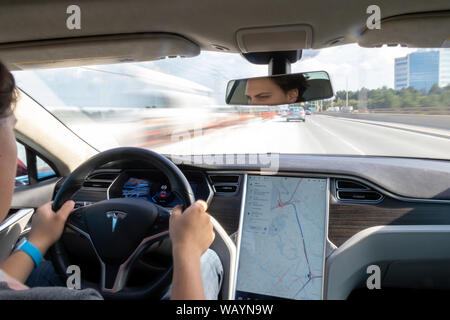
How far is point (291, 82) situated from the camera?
263 centimetres

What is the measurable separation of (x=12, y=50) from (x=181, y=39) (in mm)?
1360

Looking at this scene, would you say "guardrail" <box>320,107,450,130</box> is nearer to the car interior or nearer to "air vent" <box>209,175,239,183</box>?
the car interior

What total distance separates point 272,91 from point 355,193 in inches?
41.9

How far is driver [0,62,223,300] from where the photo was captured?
1019 mm

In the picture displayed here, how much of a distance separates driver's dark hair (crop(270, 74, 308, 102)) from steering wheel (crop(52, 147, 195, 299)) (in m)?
1.31

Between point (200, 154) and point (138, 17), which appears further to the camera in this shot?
point (200, 154)

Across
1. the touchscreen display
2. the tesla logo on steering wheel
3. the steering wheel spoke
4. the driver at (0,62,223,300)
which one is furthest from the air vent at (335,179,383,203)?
the steering wheel spoke

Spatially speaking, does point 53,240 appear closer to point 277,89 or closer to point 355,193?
point 277,89

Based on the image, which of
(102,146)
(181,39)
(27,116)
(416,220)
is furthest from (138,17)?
(416,220)

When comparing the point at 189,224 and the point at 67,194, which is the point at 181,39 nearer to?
the point at 67,194

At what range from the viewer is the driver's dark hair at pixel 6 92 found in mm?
1043

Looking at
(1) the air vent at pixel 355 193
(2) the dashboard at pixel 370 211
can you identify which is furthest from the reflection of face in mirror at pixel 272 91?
(1) the air vent at pixel 355 193
